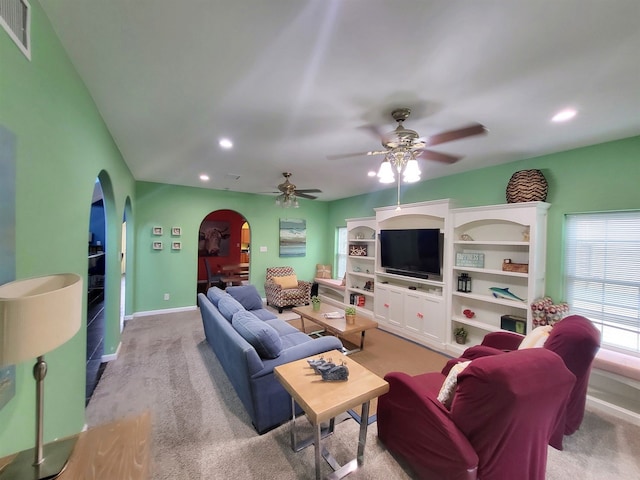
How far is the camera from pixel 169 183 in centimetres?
533

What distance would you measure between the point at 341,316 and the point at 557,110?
3.38 m

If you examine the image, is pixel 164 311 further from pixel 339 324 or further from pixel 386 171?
pixel 386 171

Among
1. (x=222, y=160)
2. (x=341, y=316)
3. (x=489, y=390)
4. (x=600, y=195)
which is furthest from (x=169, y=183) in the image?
(x=600, y=195)

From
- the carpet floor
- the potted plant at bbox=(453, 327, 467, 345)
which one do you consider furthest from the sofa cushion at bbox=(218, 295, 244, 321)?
the potted plant at bbox=(453, 327, 467, 345)

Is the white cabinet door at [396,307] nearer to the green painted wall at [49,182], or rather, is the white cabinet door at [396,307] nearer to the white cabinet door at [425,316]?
the white cabinet door at [425,316]

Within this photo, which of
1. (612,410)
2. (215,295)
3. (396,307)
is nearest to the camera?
(612,410)

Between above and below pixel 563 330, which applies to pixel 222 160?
above

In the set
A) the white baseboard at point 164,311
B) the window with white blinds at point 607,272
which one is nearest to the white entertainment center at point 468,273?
the window with white blinds at point 607,272

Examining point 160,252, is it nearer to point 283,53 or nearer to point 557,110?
point 283,53

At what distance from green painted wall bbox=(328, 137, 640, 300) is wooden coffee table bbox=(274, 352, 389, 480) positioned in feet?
9.24

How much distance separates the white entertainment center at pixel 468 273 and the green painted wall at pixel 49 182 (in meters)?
3.00

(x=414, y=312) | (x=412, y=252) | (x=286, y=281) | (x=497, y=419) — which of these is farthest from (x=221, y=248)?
(x=497, y=419)

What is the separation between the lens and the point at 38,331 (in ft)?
2.41

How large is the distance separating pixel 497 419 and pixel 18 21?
114 inches
